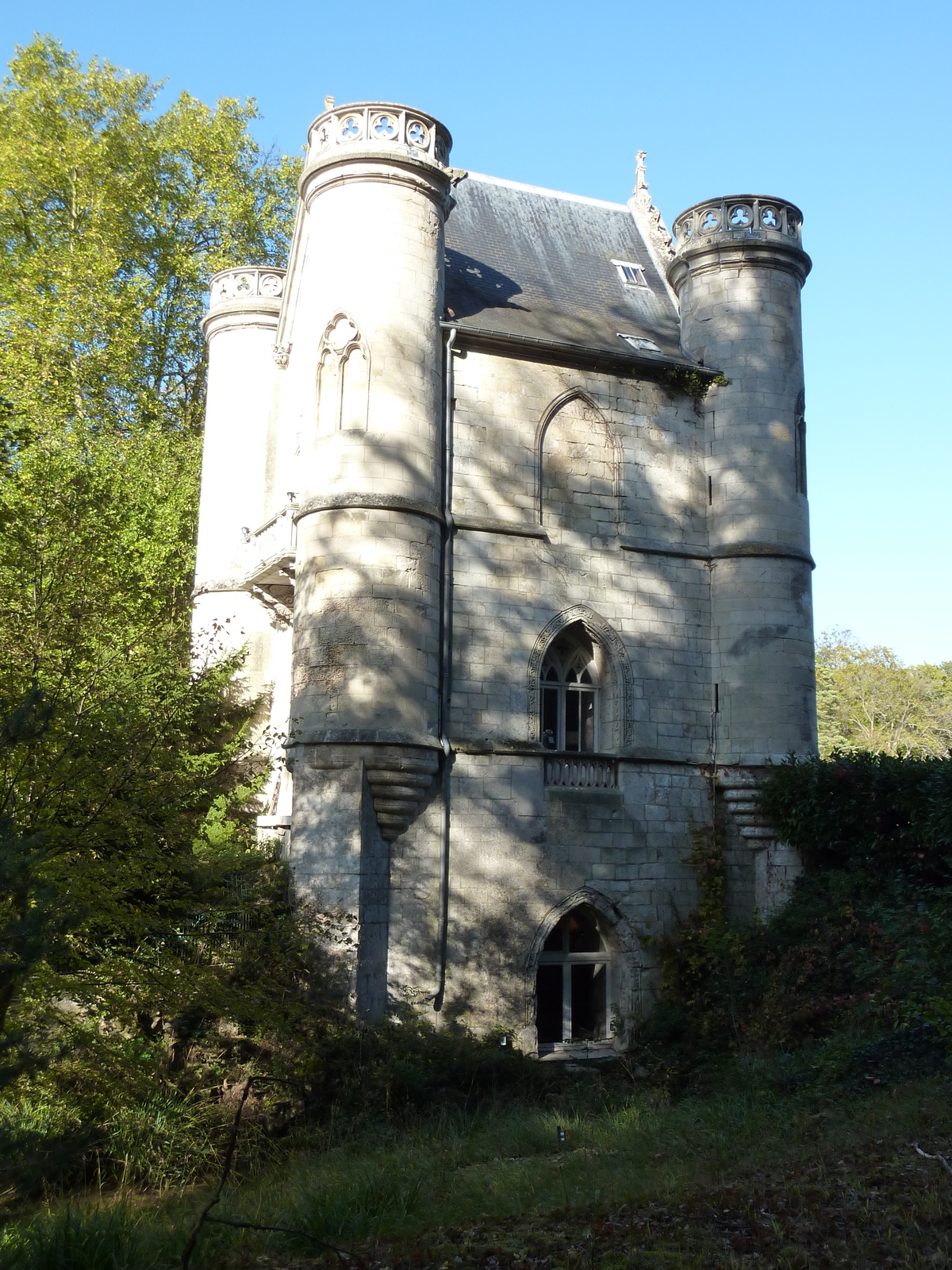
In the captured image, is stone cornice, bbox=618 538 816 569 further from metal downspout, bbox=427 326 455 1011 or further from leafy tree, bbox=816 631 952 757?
leafy tree, bbox=816 631 952 757

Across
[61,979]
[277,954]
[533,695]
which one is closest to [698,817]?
[533,695]

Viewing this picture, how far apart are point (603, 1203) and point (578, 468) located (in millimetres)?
10404

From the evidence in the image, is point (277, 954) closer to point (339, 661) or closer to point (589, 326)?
point (339, 661)

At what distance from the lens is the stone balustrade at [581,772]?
48.4 feet

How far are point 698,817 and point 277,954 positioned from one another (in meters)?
6.35

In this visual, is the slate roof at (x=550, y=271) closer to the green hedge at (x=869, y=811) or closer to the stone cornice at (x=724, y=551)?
the stone cornice at (x=724, y=551)

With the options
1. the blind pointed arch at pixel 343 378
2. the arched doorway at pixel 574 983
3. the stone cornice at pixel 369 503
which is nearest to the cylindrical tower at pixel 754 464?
the arched doorway at pixel 574 983

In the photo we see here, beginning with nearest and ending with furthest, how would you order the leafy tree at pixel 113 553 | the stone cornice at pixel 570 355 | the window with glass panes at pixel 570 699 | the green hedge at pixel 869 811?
the leafy tree at pixel 113 553 < the green hedge at pixel 869 811 < the stone cornice at pixel 570 355 < the window with glass panes at pixel 570 699

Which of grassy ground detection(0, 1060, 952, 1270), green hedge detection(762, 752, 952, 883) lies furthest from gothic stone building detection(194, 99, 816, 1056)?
grassy ground detection(0, 1060, 952, 1270)

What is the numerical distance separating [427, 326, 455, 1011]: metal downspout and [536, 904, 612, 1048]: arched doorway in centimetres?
166

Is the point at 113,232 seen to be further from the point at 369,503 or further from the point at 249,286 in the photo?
the point at 369,503

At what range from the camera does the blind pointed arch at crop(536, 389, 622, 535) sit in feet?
50.9

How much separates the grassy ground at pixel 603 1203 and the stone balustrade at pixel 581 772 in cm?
518

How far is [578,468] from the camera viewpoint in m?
15.8
